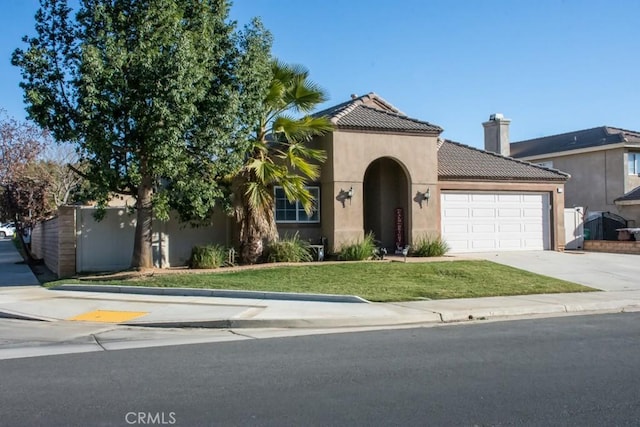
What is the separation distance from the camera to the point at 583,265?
19.5 m

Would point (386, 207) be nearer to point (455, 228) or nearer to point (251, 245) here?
point (455, 228)

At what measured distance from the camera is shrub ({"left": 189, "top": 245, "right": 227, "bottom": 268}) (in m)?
17.8

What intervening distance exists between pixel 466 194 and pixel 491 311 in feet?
35.4

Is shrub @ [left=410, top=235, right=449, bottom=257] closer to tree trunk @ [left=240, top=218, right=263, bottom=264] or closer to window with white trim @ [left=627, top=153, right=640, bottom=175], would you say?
tree trunk @ [left=240, top=218, right=263, bottom=264]

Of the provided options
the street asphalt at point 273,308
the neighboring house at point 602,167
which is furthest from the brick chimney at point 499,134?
the street asphalt at point 273,308

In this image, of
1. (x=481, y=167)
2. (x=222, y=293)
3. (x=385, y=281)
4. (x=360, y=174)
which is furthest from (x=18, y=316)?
(x=481, y=167)

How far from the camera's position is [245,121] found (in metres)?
16.7

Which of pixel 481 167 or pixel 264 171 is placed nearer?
pixel 264 171

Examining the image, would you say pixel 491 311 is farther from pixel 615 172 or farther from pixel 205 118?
pixel 615 172

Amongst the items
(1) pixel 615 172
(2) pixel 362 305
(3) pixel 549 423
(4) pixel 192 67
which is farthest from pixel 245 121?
(1) pixel 615 172

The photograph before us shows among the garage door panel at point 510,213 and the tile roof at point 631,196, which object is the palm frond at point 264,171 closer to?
the garage door panel at point 510,213

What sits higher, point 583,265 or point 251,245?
point 251,245
